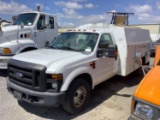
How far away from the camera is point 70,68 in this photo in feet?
12.4

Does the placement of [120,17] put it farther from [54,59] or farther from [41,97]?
[41,97]

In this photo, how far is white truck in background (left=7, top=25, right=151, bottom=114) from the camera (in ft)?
11.7

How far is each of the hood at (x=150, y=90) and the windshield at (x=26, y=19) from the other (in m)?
5.96

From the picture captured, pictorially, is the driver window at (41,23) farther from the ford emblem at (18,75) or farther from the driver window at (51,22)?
the ford emblem at (18,75)

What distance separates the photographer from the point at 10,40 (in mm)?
6668

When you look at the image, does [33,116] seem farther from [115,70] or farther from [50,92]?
[115,70]

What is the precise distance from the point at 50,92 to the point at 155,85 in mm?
1934

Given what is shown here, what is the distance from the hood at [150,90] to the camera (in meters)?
2.38

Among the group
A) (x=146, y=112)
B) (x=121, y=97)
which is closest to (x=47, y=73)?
(x=146, y=112)

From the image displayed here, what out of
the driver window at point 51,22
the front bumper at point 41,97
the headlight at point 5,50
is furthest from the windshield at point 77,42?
the driver window at point 51,22

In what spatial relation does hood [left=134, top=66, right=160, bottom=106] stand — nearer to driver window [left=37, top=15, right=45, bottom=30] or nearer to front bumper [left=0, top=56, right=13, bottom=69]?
front bumper [left=0, top=56, right=13, bottom=69]

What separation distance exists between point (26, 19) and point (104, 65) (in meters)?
4.57

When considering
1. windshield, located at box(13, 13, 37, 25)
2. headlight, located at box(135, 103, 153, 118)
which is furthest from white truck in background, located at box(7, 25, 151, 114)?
windshield, located at box(13, 13, 37, 25)

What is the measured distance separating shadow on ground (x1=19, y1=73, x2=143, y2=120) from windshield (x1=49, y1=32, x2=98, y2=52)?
4.78ft
